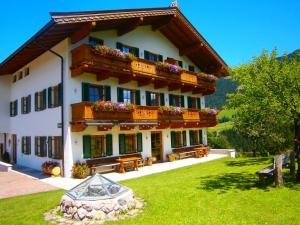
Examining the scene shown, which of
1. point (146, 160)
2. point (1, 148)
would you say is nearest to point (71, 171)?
point (146, 160)

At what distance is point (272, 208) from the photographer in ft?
28.8

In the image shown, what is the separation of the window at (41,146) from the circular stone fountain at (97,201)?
10.7 meters

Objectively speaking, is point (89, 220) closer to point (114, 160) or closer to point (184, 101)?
point (114, 160)

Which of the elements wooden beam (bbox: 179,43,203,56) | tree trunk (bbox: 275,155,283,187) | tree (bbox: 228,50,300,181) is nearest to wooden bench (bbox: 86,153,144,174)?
tree (bbox: 228,50,300,181)

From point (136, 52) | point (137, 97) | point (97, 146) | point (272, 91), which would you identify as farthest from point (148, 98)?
point (272, 91)

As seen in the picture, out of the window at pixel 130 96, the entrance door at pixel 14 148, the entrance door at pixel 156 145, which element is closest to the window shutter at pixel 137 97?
the window at pixel 130 96

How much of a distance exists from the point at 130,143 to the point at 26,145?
27.2ft

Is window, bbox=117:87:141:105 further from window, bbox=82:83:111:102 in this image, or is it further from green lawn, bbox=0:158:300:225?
green lawn, bbox=0:158:300:225

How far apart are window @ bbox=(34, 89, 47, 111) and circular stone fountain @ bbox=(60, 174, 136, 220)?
11505 millimetres

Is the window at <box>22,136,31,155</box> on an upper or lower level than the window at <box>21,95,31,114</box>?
lower

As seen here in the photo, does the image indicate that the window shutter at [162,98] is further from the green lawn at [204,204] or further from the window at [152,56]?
the green lawn at [204,204]

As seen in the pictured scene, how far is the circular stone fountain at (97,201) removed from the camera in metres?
8.33

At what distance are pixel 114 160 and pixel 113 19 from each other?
8.58 m

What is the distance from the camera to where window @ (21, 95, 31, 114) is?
21.8 meters
